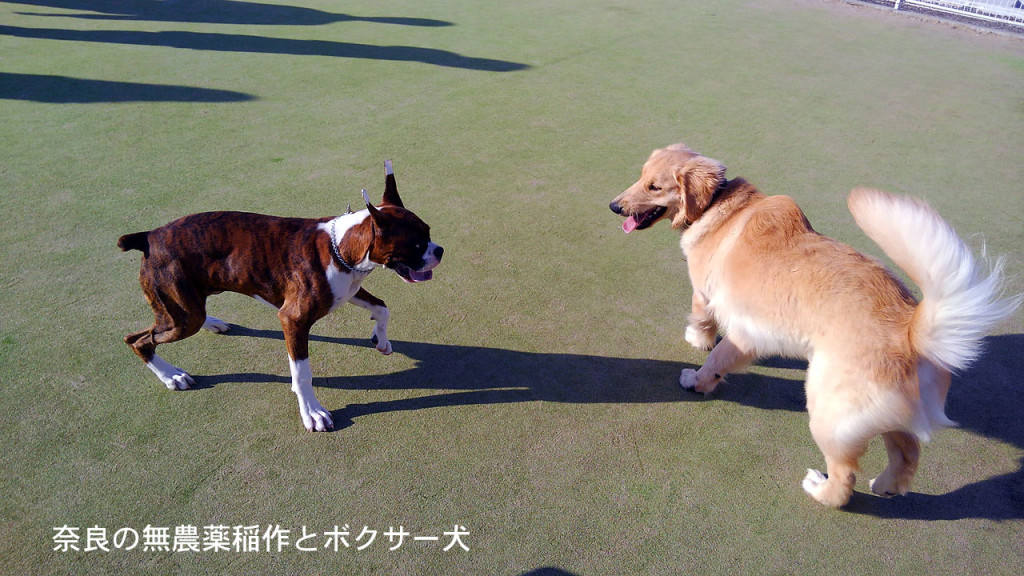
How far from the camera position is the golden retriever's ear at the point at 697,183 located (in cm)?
321

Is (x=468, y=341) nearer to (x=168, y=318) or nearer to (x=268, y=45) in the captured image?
(x=168, y=318)

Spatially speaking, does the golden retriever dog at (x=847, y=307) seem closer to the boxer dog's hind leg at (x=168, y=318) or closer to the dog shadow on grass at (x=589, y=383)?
the dog shadow on grass at (x=589, y=383)

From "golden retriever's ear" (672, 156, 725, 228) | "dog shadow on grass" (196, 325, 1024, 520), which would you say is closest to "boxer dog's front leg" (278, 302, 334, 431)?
"dog shadow on grass" (196, 325, 1024, 520)

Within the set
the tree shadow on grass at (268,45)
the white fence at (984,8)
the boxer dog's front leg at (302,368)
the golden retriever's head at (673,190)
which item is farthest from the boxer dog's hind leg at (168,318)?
the white fence at (984,8)

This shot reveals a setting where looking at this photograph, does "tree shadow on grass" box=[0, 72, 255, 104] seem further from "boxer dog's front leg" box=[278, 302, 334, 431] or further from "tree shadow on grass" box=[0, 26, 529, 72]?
"boxer dog's front leg" box=[278, 302, 334, 431]

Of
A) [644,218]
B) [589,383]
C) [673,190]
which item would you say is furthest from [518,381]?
[673,190]

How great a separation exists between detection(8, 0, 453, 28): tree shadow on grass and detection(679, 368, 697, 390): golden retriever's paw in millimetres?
8320

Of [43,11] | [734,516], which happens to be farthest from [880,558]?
[43,11]

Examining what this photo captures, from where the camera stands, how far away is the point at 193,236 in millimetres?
2824

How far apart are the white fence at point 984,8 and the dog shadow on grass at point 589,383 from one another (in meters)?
10.8

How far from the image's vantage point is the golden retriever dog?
7.44 feet

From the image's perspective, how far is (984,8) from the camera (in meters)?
11.2

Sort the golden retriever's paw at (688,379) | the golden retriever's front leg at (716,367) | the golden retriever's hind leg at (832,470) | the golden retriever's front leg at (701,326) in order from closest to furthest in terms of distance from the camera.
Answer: the golden retriever's hind leg at (832,470) → the golden retriever's front leg at (716,367) → the golden retriever's paw at (688,379) → the golden retriever's front leg at (701,326)

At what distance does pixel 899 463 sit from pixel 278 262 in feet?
9.88
